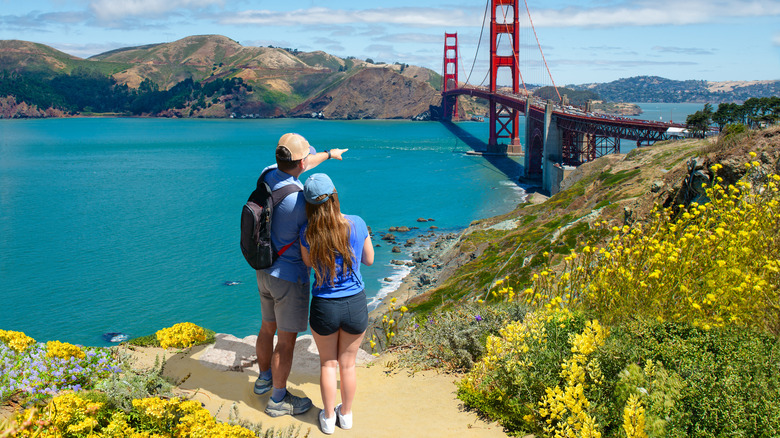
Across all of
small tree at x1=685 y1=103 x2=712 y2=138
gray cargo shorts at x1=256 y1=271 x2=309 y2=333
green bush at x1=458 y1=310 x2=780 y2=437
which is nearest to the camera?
green bush at x1=458 y1=310 x2=780 y2=437

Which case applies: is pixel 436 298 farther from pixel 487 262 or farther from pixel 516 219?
pixel 516 219

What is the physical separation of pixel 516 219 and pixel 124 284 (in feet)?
63.3

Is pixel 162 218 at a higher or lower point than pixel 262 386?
lower

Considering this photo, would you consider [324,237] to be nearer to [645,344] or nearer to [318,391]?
[318,391]

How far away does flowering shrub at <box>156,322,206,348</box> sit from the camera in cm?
593

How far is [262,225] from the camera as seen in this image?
4188 mm

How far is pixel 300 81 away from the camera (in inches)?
7215

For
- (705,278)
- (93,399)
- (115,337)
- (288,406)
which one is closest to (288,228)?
(288,406)

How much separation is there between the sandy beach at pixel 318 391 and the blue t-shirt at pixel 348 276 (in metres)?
0.97

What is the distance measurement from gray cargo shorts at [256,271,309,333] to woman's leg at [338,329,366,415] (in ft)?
1.13

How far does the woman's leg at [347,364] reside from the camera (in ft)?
13.9

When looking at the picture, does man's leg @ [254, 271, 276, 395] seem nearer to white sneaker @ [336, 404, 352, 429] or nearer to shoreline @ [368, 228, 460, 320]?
white sneaker @ [336, 404, 352, 429]

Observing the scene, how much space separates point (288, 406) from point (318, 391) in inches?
22.2

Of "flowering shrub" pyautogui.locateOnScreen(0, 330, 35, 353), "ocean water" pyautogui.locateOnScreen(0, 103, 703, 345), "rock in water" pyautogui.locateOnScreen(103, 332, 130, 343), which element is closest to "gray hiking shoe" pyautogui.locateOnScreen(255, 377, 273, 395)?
"flowering shrub" pyautogui.locateOnScreen(0, 330, 35, 353)
